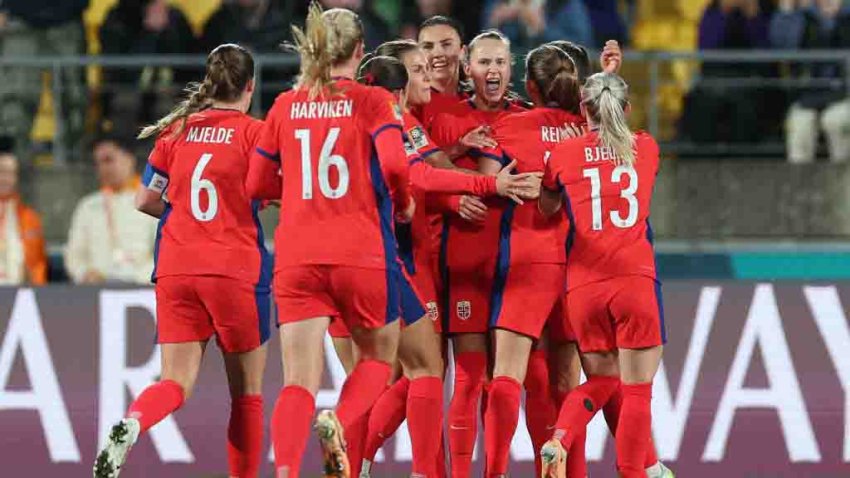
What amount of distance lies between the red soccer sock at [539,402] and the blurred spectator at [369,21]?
486 cm

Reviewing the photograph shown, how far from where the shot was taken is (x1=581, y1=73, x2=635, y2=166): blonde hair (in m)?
9.32

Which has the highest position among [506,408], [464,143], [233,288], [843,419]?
[464,143]

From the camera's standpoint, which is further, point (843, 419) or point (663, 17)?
point (663, 17)

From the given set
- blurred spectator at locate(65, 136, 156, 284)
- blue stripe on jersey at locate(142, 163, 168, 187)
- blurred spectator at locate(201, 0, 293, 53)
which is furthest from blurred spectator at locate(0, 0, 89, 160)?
blue stripe on jersey at locate(142, 163, 168, 187)

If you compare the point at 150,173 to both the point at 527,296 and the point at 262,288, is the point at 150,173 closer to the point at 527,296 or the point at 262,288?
the point at 262,288

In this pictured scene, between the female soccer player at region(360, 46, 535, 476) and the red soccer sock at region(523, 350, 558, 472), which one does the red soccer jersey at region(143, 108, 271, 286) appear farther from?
the red soccer sock at region(523, 350, 558, 472)

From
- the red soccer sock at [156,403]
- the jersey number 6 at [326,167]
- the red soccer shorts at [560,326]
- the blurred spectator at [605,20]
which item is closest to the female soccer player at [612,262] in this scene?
the red soccer shorts at [560,326]

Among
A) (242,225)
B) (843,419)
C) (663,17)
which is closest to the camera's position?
(242,225)

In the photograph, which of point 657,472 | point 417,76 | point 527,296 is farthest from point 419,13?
point 657,472

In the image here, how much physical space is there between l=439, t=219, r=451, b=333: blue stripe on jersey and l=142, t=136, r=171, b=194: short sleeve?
4.90 ft

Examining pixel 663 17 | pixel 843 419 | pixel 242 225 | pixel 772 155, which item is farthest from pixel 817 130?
pixel 242 225

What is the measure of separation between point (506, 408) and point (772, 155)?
5.53m

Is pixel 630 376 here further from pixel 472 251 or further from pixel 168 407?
pixel 168 407

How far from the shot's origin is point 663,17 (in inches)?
601
